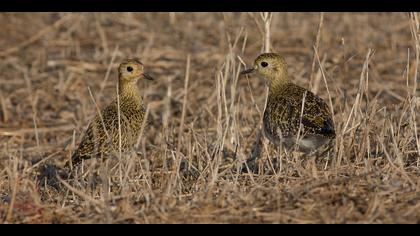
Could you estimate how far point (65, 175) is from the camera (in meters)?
10.1

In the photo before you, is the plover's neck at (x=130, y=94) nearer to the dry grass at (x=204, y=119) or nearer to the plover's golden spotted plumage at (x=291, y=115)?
the dry grass at (x=204, y=119)

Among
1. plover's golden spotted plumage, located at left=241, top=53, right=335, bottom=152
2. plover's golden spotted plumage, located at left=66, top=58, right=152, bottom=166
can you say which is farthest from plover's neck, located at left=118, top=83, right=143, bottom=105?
plover's golden spotted plumage, located at left=241, top=53, right=335, bottom=152

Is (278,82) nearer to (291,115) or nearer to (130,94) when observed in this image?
(291,115)

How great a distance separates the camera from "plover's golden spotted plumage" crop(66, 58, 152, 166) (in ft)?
29.9

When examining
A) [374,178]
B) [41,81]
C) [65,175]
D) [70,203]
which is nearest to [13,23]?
[41,81]

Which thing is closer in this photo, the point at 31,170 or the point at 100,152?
the point at 100,152

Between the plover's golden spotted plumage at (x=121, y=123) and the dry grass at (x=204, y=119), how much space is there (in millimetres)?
194

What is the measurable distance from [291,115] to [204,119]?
2795 mm

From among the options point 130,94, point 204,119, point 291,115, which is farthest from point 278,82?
point 204,119

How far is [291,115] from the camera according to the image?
903 cm

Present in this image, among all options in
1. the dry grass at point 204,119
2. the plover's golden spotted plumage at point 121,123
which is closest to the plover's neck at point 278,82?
the dry grass at point 204,119

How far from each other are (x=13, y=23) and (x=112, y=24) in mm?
1822

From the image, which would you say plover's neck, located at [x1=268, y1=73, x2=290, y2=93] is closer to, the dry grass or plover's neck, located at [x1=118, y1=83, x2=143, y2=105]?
the dry grass

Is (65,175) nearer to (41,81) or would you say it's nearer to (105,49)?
(41,81)
